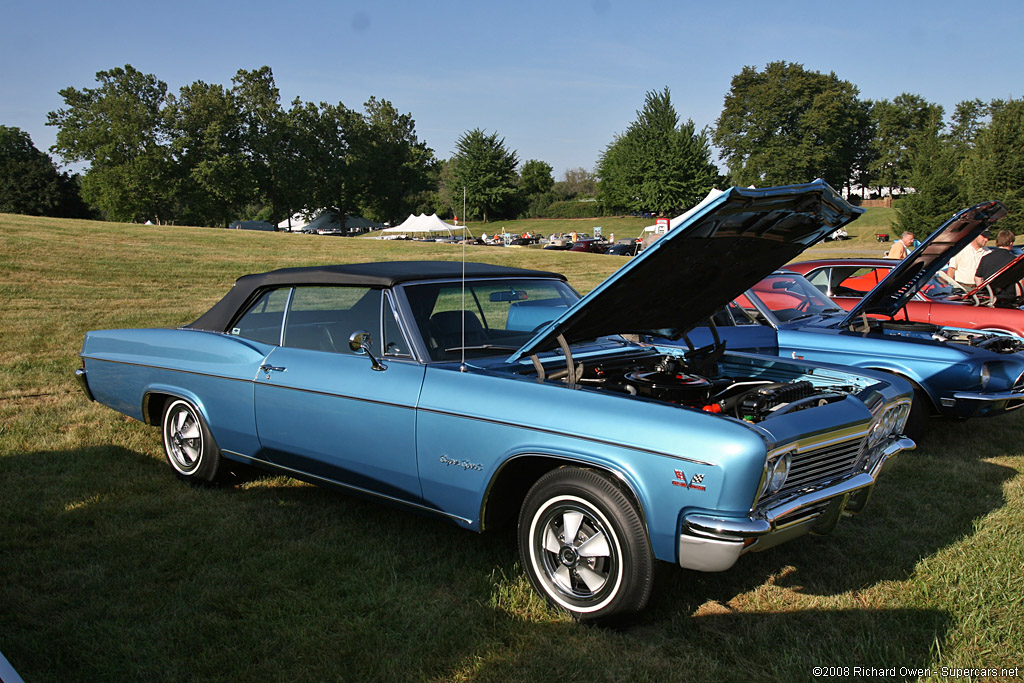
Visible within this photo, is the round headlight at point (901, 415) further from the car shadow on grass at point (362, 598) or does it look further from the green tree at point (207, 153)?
the green tree at point (207, 153)

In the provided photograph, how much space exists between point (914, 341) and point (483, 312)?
366cm

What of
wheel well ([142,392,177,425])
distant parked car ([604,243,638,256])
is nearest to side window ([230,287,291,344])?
wheel well ([142,392,177,425])

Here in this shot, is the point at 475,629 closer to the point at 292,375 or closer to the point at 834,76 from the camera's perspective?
the point at 292,375

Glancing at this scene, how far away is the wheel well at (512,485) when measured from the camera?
3146mm

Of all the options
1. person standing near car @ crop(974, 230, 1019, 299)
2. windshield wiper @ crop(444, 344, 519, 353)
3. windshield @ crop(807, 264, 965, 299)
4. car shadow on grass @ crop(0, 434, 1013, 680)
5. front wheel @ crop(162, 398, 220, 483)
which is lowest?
car shadow on grass @ crop(0, 434, 1013, 680)

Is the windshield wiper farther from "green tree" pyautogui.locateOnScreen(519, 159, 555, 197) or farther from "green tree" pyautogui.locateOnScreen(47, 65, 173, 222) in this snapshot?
"green tree" pyautogui.locateOnScreen(519, 159, 555, 197)

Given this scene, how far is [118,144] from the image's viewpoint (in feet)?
166

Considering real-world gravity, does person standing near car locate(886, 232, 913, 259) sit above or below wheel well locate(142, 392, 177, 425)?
above

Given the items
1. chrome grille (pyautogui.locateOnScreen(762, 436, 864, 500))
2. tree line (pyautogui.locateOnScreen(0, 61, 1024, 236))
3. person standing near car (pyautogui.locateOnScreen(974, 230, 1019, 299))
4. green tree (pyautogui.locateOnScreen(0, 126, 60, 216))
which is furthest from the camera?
green tree (pyautogui.locateOnScreen(0, 126, 60, 216))

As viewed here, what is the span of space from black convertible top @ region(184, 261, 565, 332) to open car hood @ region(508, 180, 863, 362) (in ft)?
2.73

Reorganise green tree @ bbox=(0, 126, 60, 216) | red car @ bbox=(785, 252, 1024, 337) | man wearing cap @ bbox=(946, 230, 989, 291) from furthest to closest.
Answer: green tree @ bbox=(0, 126, 60, 216)
man wearing cap @ bbox=(946, 230, 989, 291)
red car @ bbox=(785, 252, 1024, 337)

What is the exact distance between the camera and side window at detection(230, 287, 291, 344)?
4395 millimetres

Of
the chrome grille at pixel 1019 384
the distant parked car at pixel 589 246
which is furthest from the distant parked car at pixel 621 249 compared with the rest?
the chrome grille at pixel 1019 384

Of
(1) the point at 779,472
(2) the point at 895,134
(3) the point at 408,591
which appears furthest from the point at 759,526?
(2) the point at 895,134
